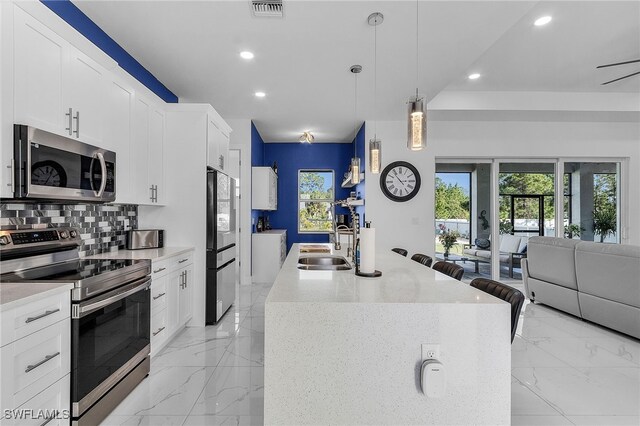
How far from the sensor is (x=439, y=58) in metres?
3.25

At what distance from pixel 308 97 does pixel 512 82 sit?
2811 mm

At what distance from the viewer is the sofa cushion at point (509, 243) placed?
18.2ft

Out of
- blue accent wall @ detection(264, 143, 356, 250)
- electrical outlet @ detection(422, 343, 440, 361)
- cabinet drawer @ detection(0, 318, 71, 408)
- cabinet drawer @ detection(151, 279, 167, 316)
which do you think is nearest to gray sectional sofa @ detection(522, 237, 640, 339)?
Answer: electrical outlet @ detection(422, 343, 440, 361)

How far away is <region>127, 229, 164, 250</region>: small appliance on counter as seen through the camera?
3194mm

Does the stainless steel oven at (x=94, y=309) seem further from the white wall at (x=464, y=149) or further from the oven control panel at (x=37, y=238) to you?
the white wall at (x=464, y=149)

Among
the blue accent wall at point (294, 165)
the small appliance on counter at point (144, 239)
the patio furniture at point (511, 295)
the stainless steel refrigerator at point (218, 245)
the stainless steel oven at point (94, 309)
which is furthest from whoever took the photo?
the blue accent wall at point (294, 165)

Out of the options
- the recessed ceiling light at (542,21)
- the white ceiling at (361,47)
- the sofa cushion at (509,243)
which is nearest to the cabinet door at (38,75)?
the white ceiling at (361,47)

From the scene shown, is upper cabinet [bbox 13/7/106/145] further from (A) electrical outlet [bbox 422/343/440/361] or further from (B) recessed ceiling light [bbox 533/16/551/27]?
(B) recessed ceiling light [bbox 533/16/551/27]

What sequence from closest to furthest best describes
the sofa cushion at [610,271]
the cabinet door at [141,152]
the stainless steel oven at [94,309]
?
the stainless steel oven at [94,309] < the cabinet door at [141,152] < the sofa cushion at [610,271]

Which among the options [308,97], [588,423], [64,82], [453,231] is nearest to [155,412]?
[64,82]

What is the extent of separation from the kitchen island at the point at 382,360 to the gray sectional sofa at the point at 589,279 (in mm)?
2801

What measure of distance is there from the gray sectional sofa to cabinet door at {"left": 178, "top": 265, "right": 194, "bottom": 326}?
4288mm

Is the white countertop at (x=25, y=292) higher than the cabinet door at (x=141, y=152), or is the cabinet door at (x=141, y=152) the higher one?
the cabinet door at (x=141, y=152)

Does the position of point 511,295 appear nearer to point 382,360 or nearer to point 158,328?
point 382,360
